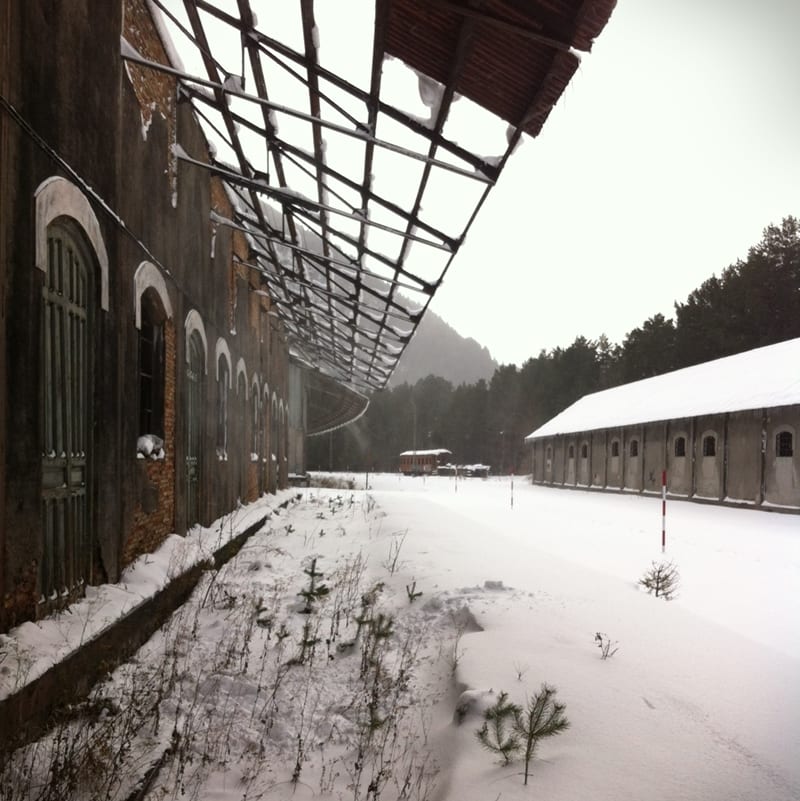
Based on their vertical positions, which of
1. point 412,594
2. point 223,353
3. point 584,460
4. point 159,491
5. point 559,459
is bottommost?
point 559,459

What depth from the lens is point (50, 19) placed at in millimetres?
4207

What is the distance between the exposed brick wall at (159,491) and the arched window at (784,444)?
1849 centimetres

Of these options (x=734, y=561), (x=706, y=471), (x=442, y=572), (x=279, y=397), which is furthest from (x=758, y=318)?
(x=442, y=572)

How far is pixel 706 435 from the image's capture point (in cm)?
2250

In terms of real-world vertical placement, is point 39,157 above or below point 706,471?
above

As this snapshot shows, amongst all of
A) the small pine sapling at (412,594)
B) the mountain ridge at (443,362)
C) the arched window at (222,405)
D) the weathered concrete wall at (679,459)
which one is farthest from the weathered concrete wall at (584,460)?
the mountain ridge at (443,362)

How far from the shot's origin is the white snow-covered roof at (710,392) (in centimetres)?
1991

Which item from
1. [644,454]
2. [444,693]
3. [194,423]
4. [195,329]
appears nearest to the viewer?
[444,693]

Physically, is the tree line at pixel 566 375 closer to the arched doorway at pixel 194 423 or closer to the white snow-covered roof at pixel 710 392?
the white snow-covered roof at pixel 710 392

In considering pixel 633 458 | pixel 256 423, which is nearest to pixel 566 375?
pixel 633 458

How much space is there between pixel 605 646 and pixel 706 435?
20514 millimetres

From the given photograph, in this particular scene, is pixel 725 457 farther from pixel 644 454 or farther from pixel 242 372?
pixel 242 372

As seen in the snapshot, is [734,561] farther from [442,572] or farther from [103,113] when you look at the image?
[103,113]

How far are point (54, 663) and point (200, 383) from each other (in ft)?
20.9
